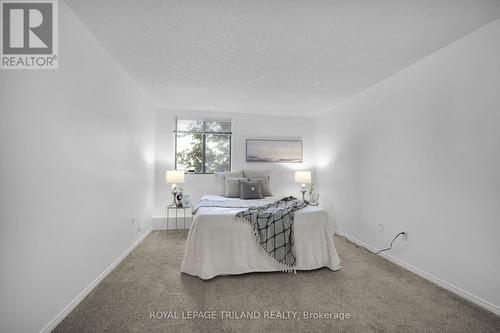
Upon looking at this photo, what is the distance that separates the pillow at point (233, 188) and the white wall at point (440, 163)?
2007 millimetres

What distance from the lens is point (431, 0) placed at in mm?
1569

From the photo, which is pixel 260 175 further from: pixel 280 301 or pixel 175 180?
pixel 280 301

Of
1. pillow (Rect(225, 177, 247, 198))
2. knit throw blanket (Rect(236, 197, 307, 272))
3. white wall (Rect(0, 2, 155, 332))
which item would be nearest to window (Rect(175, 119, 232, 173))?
pillow (Rect(225, 177, 247, 198))

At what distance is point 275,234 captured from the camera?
7.87 ft

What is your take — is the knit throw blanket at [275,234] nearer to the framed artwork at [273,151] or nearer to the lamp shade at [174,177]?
the lamp shade at [174,177]

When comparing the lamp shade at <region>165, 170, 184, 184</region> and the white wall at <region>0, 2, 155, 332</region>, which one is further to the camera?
the lamp shade at <region>165, 170, 184, 184</region>

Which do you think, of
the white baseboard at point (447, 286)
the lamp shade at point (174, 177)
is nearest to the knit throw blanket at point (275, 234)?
the white baseboard at point (447, 286)

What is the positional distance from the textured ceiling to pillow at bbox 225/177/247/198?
63.6 inches

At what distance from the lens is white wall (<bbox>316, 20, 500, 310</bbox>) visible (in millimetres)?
1814

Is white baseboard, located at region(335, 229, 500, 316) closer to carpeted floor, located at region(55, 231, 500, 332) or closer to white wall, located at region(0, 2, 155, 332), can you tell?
carpeted floor, located at region(55, 231, 500, 332)

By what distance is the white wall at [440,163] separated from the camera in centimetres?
181

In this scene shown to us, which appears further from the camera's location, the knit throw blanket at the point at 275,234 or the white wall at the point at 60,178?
the knit throw blanket at the point at 275,234

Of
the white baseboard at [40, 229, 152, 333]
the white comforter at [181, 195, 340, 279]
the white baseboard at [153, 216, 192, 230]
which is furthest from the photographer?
the white baseboard at [153, 216, 192, 230]

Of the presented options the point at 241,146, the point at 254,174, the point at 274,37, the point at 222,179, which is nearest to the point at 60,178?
the point at 274,37
